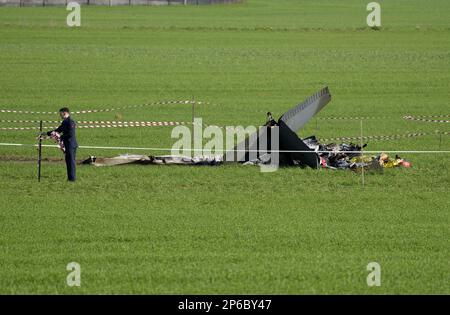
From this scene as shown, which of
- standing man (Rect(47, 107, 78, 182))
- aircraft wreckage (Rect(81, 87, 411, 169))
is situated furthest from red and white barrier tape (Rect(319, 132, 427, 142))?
standing man (Rect(47, 107, 78, 182))

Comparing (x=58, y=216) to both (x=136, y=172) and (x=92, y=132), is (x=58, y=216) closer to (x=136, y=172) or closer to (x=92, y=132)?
(x=136, y=172)

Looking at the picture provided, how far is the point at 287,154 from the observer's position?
952 inches

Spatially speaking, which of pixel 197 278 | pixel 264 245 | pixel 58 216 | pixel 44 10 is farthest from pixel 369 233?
pixel 44 10

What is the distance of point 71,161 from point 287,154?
5.05 meters

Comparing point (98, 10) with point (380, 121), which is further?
point (98, 10)

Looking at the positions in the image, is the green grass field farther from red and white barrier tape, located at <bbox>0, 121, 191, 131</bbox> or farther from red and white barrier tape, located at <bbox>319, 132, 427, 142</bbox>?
red and white barrier tape, located at <bbox>0, 121, 191, 131</bbox>

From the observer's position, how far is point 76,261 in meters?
15.6

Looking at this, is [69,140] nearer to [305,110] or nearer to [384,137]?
[305,110]

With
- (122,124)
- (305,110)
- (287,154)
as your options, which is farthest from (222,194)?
(122,124)

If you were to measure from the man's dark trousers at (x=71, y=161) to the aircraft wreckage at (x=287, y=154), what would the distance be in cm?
226

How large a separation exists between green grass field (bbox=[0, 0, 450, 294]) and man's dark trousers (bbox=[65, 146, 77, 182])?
0.72 ft

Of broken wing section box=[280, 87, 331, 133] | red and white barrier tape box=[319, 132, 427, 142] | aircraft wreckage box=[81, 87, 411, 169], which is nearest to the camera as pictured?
aircraft wreckage box=[81, 87, 411, 169]

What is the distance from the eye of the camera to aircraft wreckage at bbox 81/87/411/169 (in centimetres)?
2378

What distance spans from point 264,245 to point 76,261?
119 inches
